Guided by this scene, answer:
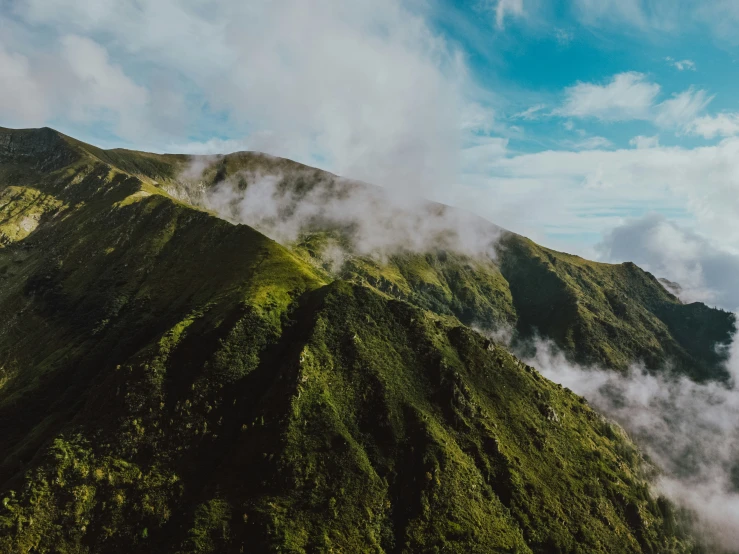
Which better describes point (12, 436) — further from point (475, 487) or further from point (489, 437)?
point (489, 437)

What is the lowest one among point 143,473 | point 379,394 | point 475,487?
point 143,473

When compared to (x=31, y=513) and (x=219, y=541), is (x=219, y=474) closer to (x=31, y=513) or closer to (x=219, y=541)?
(x=219, y=541)

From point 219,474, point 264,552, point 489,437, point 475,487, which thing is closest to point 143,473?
point 219,474

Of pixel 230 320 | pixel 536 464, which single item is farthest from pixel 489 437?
pixel 230 320

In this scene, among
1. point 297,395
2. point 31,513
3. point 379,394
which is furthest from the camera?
point 379,394

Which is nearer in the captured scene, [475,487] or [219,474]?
[219,474]

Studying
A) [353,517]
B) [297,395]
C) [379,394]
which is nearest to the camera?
[353,517]

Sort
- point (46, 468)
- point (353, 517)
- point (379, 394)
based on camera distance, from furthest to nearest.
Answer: point (379, 394)
point (353, 517)
point (46, 468)

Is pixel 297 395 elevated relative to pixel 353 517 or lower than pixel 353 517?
elevated

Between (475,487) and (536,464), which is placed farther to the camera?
(536,464)
